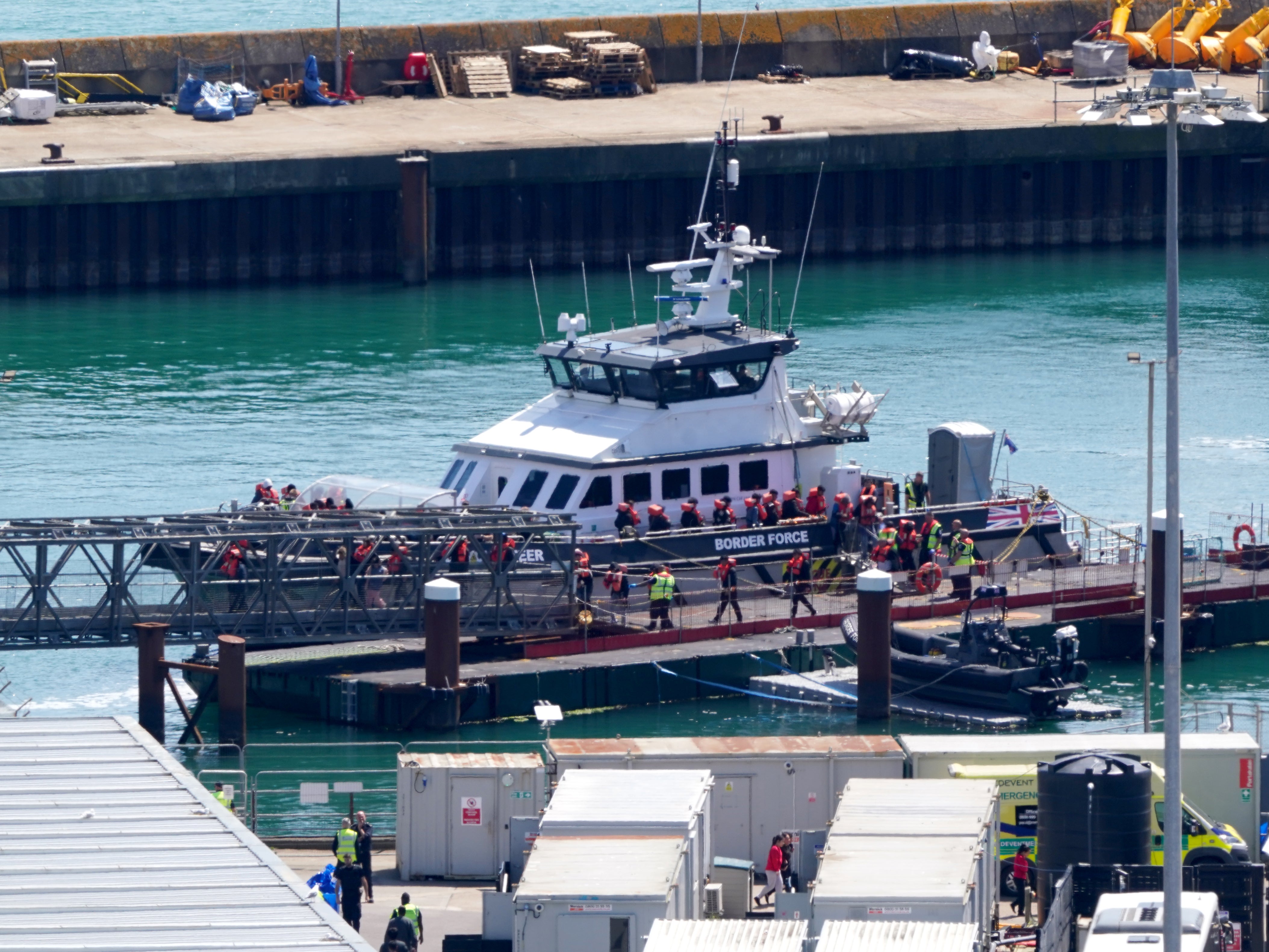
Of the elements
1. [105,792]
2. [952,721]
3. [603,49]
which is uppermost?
[603,49]

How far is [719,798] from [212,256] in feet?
155

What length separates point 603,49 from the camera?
8662cm

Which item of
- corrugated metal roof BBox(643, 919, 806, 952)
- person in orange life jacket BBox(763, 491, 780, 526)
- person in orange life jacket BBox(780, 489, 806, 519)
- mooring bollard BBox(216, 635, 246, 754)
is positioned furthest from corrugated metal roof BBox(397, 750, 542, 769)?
person in orange life jacket BBox(780, 489, 806, 519)

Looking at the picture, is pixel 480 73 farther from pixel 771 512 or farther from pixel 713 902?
pixel 713 902

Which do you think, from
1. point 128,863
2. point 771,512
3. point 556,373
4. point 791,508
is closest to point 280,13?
Result: point 556,373

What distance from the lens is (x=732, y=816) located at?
3159 centimetres

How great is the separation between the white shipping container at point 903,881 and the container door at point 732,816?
12.2ft

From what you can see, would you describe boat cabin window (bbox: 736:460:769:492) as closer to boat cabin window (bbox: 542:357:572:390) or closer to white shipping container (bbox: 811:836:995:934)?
boat cabin window (bbox: 542:357:572:390)

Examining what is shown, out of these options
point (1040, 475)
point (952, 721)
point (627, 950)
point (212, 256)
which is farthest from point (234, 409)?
point (627, 950)

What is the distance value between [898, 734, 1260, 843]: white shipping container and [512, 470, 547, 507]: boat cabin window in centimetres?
1266

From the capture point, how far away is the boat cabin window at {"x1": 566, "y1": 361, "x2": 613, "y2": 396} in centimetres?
4453

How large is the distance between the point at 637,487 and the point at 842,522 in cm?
334

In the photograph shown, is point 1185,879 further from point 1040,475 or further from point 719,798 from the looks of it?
point 1040,475

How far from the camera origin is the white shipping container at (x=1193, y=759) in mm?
30906
